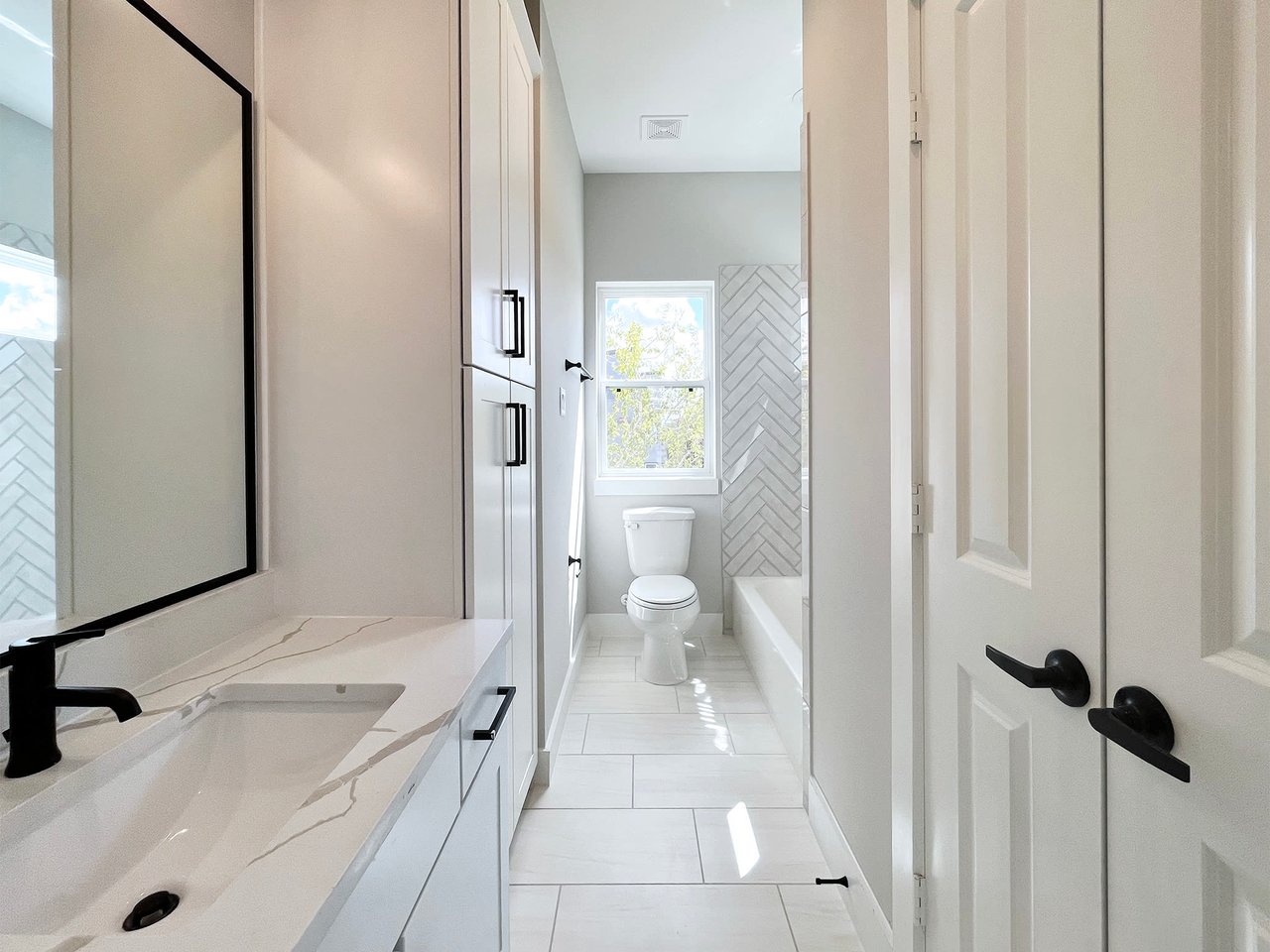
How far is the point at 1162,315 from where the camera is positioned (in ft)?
2.12

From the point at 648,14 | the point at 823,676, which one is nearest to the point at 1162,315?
the point at 823,676

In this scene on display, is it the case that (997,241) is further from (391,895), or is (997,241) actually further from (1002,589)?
(391,895)

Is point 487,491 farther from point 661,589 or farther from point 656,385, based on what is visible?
point 656,385

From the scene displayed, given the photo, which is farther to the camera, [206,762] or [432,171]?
[432,171]

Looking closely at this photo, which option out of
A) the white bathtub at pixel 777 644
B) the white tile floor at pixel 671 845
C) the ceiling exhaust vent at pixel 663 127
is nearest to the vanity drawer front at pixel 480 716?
the white tile floor at pixel 671 845

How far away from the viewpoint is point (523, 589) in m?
1.93

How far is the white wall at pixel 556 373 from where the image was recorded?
2.28m

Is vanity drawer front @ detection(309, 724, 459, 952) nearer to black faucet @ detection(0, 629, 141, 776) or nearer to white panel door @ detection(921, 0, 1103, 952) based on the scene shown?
black faucet @ detection(0, 629, 141, 776)

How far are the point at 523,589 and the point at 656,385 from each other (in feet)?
7.44

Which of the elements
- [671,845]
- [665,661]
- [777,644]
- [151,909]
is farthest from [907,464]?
[665,661]

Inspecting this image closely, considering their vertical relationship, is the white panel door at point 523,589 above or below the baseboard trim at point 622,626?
above

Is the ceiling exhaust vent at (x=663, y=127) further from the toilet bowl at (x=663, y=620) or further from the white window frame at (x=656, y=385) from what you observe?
the toilet bowl at (x=663, y=620)

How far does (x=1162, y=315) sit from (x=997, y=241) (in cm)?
35

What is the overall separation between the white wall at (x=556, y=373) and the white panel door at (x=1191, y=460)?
1.75 metres
